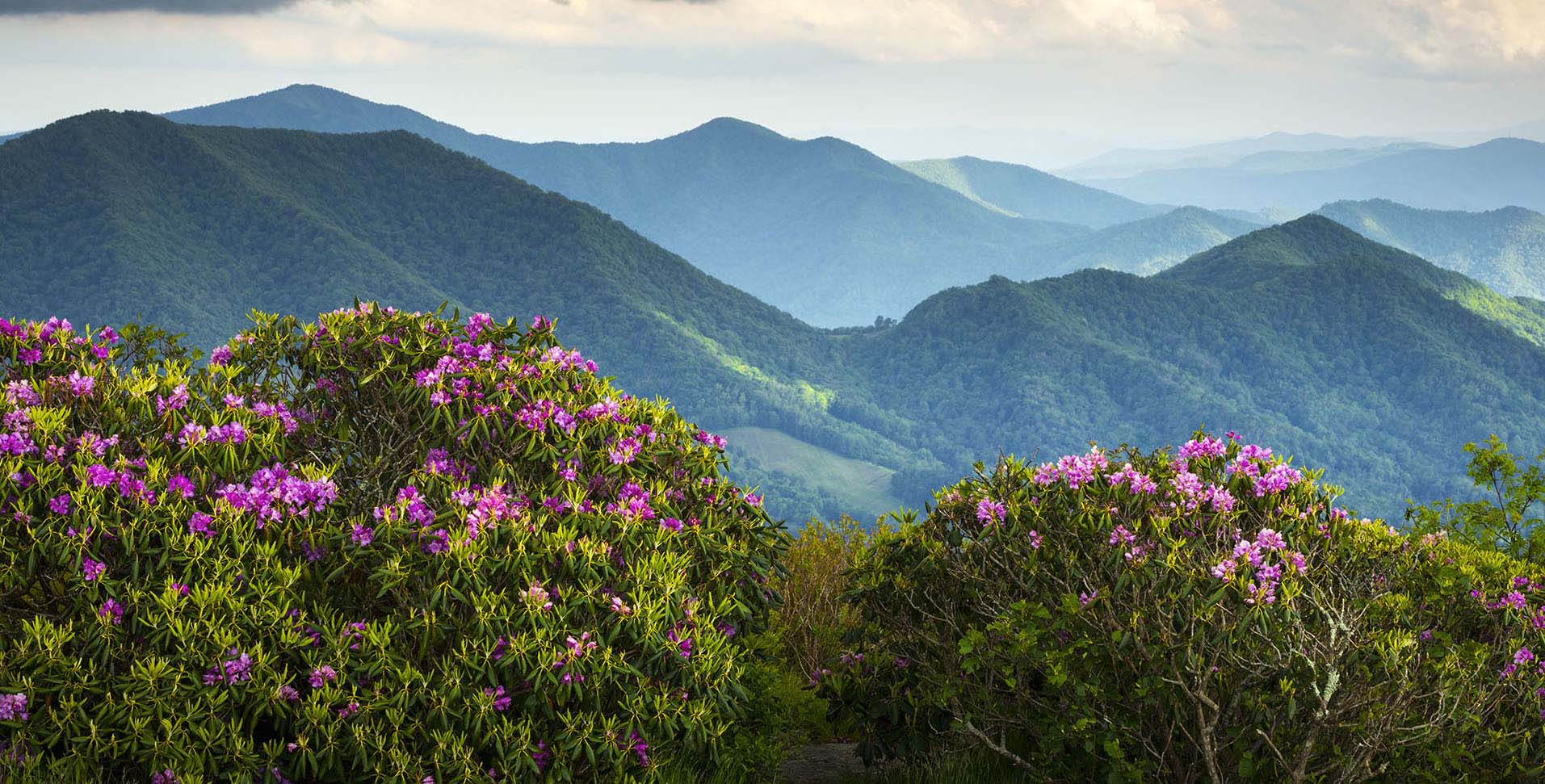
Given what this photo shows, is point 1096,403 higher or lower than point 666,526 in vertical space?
lower

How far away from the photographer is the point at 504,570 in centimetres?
452

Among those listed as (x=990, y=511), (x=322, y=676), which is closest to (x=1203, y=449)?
(x=990, y=511)

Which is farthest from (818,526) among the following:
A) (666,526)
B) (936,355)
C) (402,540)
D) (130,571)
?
(936,355)

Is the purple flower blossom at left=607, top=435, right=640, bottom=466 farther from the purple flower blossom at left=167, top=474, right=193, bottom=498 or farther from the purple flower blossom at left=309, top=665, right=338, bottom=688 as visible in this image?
the purple flower blossom at left=167, top=474, right=193, bottom=498

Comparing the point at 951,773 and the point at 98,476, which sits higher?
the point at 98,476

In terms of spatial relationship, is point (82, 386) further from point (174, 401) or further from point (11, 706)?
point (11, 706)

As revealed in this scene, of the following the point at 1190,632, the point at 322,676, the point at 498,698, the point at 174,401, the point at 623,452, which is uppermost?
the point at 174,401

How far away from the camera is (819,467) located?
14775cm

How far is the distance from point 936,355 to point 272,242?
100797 millimetres

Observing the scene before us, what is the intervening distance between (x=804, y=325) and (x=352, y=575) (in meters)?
189

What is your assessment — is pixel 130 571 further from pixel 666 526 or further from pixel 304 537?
pixel 666 526

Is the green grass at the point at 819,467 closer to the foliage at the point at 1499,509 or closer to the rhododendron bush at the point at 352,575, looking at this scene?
the foliage at the point at 1499,509

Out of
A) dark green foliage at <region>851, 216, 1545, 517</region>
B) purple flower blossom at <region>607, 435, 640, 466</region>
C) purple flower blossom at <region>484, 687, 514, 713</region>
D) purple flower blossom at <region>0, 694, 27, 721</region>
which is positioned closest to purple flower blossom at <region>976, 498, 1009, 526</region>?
purple flower blossom at <region>607, 435, 640, 466</region>

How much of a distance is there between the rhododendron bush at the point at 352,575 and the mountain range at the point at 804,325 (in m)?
122
